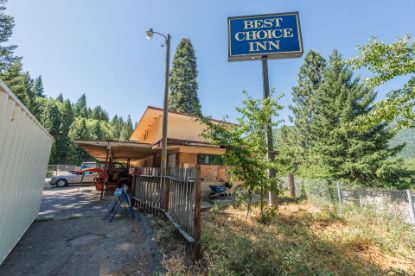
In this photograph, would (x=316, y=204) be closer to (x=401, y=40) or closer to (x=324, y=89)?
(x=401, y=40)

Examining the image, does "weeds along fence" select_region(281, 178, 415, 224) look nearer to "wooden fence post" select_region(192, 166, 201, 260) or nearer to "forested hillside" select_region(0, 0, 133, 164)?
"wooden fence post" select_region(192, 166, 201, 260)

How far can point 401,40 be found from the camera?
4.96 meters

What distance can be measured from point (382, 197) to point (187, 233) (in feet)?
23.7

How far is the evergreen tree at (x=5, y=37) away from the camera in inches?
786

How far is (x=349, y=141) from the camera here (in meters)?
13.5

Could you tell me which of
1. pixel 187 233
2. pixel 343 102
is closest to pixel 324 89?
pixel 343 102

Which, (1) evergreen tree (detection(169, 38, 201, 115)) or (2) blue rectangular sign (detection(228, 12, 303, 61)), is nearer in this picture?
(2) blue rectangular sign (detection(228, 12, 303, 61))

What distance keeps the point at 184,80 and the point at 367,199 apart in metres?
28.2

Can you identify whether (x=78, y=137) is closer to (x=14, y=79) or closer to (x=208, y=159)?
(x=14, y=79)

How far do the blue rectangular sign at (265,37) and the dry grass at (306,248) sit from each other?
24.4 feet

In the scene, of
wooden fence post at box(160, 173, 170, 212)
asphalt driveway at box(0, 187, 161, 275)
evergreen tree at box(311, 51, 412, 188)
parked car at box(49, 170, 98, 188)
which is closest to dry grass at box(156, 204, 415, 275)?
asphalt driveway at box(0, 187, 161, 275)

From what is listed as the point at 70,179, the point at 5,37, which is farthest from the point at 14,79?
the point at 70,179

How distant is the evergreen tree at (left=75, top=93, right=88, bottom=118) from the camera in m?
92.1

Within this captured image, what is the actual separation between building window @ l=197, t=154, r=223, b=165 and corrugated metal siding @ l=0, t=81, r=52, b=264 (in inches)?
A: 370
